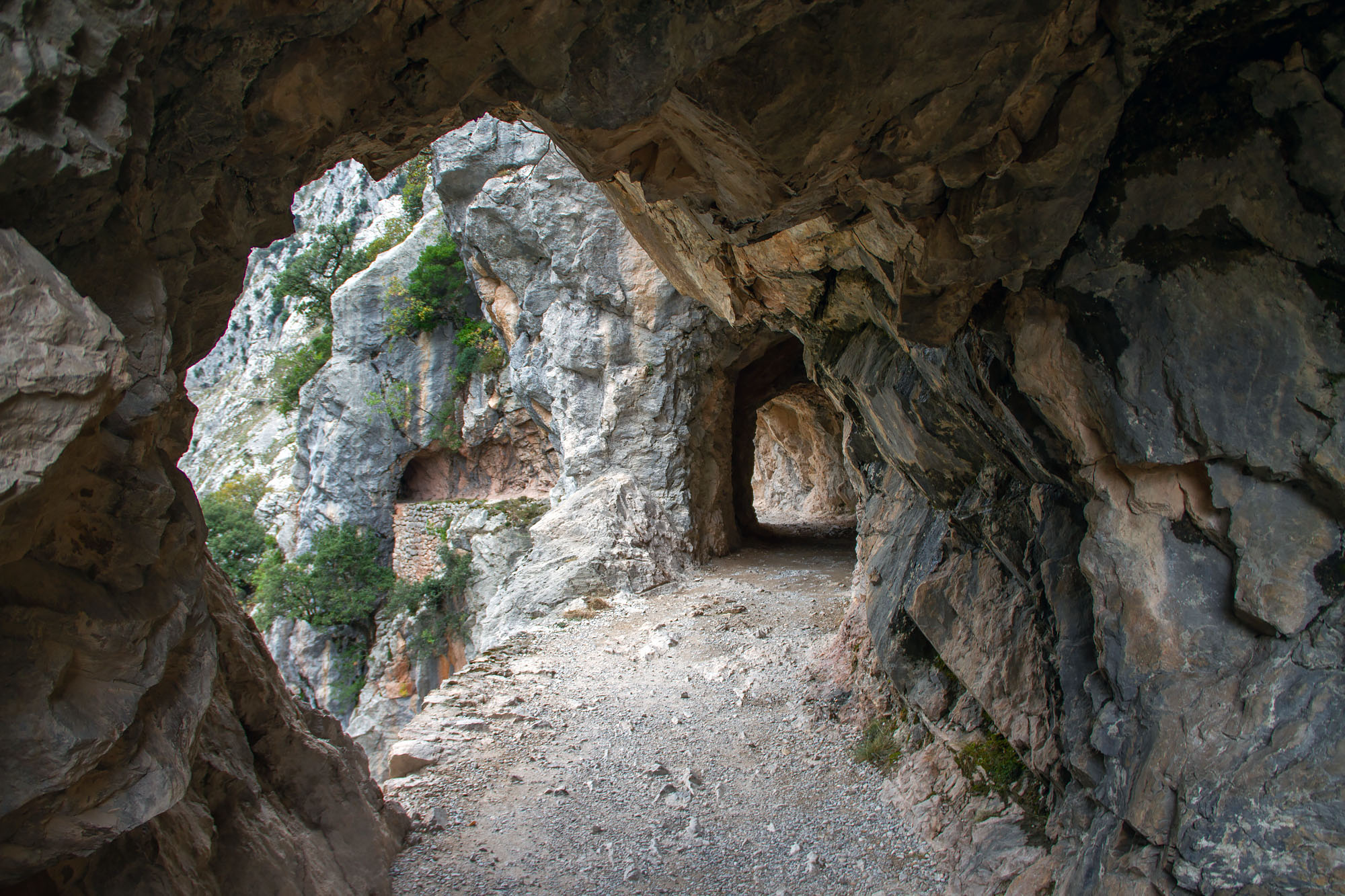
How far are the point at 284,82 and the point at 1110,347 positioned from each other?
3.00m

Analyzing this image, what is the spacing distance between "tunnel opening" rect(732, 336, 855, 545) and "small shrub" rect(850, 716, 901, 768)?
3926 millimetres

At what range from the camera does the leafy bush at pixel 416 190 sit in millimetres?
17750

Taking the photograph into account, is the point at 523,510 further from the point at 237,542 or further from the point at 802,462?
the point at 237,542

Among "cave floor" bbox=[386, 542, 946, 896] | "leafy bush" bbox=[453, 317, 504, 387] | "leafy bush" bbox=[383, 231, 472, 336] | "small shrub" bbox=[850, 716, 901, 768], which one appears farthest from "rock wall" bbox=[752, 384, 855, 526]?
"small shrub" bbox=[850, 716, 901, 768]

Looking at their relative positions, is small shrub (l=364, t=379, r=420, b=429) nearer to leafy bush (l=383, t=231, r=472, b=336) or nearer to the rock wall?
leafy bush (l=383, t=231, r=472, b=336)

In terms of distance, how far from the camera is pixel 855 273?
4.43m

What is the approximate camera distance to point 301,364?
19672mm

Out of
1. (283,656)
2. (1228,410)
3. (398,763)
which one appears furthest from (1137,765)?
(283,656)

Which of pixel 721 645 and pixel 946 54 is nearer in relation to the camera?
pixel 946 54

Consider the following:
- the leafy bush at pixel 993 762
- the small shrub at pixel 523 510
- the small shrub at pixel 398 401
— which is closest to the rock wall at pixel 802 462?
the small shrub at pixel 523 510

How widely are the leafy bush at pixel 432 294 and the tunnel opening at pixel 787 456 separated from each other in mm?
7374

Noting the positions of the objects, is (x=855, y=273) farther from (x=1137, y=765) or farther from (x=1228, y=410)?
(x=1137, y=765)

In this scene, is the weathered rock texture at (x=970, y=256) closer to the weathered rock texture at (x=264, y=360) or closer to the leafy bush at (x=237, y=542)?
the leafy bush at (x=237, y=542)

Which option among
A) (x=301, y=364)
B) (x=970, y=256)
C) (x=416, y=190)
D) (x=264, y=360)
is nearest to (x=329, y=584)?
(x=301, y=364)
